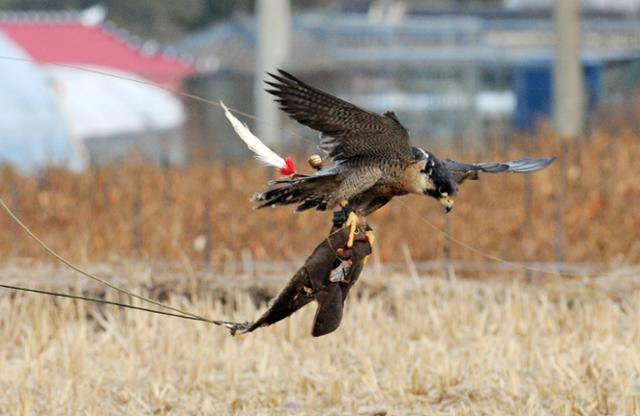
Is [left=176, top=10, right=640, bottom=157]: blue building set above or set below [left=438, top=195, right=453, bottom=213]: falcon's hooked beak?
above

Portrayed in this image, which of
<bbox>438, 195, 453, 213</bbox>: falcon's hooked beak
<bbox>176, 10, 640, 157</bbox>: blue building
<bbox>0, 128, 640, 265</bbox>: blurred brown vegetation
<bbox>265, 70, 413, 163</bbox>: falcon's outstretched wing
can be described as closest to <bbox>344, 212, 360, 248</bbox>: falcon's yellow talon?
<bbox>265, 70, 413, 163</bbox>: falcon's outstretched wing

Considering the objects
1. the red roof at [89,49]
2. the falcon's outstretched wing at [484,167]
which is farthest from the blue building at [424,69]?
the falcon's outstretched wing at [484,167]

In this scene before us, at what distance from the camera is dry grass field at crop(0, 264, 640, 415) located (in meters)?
6.62

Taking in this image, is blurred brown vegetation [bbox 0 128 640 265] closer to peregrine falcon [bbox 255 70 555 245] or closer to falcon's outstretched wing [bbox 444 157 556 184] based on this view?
falcon's outstretched wing [bbox 444 157 556 184]

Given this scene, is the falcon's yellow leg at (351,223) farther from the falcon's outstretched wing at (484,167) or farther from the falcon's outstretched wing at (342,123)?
the falcon's outstretched wing at (484,167)

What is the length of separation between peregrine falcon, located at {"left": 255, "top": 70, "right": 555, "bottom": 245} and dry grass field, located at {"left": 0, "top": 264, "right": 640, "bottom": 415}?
1282mm

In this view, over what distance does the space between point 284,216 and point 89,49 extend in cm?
2304

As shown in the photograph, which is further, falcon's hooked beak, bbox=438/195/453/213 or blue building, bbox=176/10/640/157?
blue building, bbox=176/10/640/157

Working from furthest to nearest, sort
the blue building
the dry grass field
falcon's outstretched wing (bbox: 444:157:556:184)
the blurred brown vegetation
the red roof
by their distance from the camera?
the red roof
the blue building
the blurred brown vegetation
the dry grass field
falcon's outstretched wing (bbox: 444:157:556:184)

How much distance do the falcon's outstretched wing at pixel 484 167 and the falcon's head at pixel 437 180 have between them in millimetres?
105

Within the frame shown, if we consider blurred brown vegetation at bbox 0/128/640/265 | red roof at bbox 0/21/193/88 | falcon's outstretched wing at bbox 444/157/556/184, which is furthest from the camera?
red roof at bbox 0/21/193/88

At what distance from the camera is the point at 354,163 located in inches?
214

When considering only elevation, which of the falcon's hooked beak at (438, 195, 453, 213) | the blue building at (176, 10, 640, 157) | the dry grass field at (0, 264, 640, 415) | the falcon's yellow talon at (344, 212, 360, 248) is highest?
the blue building at (176, 10, 640, 157)

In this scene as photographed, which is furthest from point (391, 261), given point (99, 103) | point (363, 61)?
point (363, 61)
